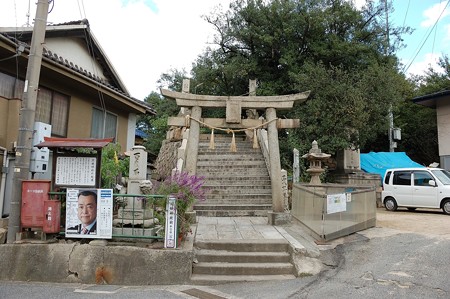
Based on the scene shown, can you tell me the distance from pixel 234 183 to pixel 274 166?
127 inches

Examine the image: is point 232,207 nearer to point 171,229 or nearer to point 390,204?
point 171,229

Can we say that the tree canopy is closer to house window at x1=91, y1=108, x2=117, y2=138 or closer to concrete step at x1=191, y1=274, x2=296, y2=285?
house window at x1=91, y1=108, x2=117, y2=138

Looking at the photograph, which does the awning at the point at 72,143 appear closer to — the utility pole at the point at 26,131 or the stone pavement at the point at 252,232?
the utility pole at the point at 26,131

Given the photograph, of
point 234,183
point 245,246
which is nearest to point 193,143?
point 234,183

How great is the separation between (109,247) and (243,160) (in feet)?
29.7

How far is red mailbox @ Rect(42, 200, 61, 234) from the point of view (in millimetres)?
6281

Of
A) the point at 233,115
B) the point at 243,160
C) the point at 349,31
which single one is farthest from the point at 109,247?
the point at 349,31

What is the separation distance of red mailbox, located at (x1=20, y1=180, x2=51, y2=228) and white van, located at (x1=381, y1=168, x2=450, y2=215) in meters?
14.3

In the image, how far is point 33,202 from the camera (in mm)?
6375

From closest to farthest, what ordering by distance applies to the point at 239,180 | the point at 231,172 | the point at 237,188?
the point at 237,188 < the point at 239,180 < the point at 231,172

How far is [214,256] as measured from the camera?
6.49 m

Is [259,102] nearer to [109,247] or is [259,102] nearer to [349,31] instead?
[109,247]

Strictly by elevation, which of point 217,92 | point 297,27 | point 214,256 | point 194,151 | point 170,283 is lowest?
point 170,283

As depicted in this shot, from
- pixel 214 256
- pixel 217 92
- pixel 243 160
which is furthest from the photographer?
pixel 217 92
